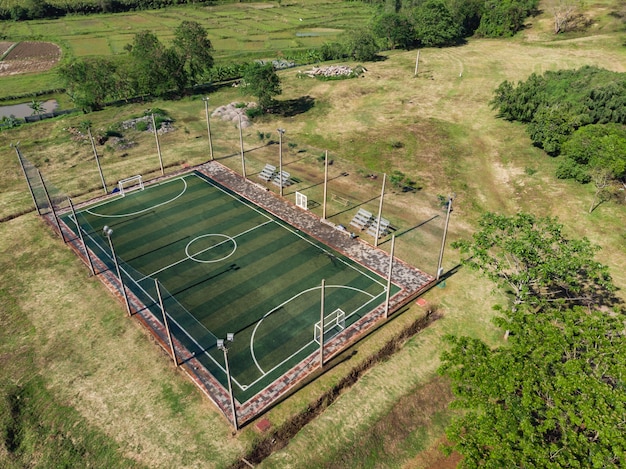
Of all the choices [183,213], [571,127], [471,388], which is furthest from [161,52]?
[471,388]

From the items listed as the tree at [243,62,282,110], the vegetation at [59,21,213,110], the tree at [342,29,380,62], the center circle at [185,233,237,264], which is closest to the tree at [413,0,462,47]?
the tree at [342,29,380,62]

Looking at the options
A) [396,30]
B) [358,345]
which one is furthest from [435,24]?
[358,345]

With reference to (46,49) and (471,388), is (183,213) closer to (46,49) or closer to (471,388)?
(471,388)

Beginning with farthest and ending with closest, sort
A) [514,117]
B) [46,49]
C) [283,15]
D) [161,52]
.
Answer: [283,15] → [46,49] → [161,52] → [514,117]

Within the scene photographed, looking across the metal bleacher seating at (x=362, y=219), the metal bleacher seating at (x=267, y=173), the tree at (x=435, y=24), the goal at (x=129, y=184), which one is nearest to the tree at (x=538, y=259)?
the metal bleacher seating at (x=362, y=219)

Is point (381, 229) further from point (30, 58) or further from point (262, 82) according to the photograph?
point (30, 58)

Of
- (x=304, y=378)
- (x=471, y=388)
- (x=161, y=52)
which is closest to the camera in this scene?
(x=471, y=388)

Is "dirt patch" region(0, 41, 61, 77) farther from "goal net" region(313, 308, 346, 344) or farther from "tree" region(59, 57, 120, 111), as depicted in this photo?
"goal net" region(313, 308, 346, 344)
